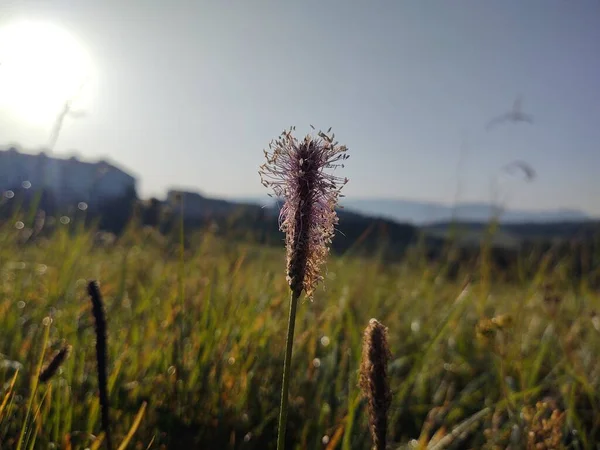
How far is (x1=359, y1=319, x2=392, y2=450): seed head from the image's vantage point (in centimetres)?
116

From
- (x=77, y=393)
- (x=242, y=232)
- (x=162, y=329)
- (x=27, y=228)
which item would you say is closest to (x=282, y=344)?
(x=162, y=329)

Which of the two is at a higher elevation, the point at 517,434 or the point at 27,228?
the point at 27,228

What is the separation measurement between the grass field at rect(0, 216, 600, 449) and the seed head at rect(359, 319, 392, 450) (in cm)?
84

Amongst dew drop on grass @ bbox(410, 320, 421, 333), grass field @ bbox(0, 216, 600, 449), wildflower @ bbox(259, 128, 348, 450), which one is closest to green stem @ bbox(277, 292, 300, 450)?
wildflower @ bbox(259, 128, 348, 450)

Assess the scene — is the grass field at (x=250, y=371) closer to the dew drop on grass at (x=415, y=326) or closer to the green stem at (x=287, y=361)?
the dew drop on grass at (x=415, y=326)

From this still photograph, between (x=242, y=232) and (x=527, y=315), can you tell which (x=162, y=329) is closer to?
(x=242, y=232)

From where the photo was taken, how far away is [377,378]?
1.17m

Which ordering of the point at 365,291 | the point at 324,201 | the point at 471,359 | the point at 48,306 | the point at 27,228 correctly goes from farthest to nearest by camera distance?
the point at 365,291 < the point at 27,228 < the point at 471,359 < the point at 48,306 < the point at 324,201

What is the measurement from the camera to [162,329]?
3.29m

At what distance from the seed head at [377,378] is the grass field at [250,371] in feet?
2.77

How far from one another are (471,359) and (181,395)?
2357 mm

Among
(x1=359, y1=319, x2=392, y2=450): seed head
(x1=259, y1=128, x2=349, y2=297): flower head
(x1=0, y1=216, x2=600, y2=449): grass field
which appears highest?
(x1=259, y1=128, x2=349, y2=297): flower head

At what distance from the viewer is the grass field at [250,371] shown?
7.61 ft

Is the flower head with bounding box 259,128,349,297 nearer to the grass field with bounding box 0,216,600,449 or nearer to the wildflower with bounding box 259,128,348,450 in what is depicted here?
the wildflower with bounding box 259,128,348,450
